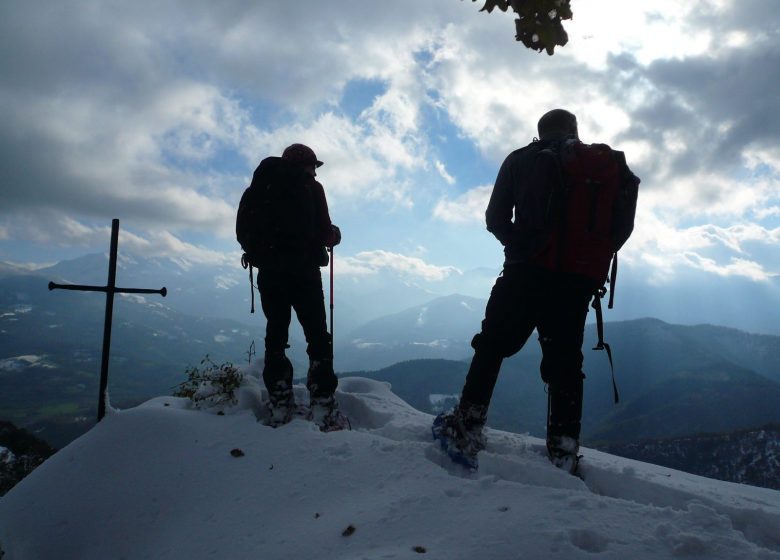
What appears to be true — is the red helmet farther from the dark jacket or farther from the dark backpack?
the dark jacket

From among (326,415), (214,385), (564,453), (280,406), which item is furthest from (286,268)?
(564,453)

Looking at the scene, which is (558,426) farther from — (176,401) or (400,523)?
(176,401)

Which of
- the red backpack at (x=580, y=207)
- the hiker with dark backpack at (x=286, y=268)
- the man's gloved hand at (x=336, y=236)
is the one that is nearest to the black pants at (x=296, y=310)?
the hiker with dark backpack at (x=286, y=268)

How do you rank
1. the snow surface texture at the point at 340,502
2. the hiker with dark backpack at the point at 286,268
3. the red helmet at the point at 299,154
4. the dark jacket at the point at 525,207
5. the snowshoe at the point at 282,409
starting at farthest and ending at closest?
the red helmet at the point at 299,154 → the hiker with dark backpack at the point at 286,268 → the snowshoe at the point at 282,409 → the dark jacket at the point at 525,207 → the snow surface texture at the point at 340,502

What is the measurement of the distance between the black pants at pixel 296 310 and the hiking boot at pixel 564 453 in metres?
2.65

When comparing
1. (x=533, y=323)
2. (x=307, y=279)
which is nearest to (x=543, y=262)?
(x=533, y=323)

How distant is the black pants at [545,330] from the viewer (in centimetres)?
416

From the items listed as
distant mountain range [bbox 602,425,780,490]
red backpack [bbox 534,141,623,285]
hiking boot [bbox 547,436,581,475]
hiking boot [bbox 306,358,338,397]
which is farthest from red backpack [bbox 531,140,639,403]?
distant mountain range [bbox 602,425,780,490]

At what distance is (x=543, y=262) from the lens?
160 inches

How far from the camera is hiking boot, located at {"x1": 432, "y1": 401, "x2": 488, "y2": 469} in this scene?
157 inches

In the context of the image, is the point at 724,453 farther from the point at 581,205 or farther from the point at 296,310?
the point at 296,310

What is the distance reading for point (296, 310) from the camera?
557 cm

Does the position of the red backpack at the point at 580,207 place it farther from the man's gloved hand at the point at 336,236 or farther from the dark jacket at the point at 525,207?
the man's gloved hand at the point at 336,236

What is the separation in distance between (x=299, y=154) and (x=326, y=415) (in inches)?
134
